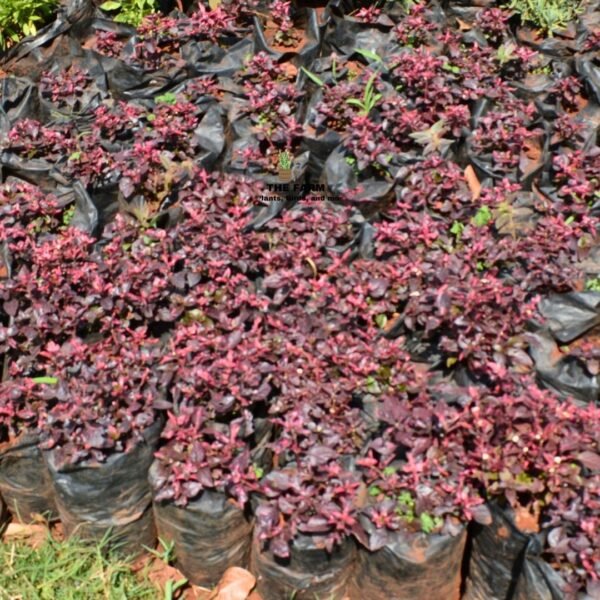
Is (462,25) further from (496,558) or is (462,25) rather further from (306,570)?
(306,570)

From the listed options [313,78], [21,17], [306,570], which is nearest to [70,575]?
[306,570]

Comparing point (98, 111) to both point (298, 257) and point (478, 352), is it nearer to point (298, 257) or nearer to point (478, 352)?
point (298, 257)

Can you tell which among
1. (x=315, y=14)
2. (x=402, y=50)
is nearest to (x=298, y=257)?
(x=402, y=50)

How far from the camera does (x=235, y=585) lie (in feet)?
10.7

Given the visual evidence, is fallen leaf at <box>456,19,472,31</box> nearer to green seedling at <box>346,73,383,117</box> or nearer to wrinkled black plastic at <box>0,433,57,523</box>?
green seedling at <box>346,73,383,117</box>

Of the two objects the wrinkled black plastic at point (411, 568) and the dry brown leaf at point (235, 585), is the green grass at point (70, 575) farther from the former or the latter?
the wrinkled black plastic at point (411, 568)

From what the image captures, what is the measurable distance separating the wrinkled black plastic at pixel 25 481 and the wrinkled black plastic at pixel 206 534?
0.55 metres

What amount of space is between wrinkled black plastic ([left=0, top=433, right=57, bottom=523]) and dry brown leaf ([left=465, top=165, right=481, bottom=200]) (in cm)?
263

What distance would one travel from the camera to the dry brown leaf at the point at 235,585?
325 cm

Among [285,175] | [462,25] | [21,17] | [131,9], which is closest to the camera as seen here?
[285,175]

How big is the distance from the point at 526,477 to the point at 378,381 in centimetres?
70

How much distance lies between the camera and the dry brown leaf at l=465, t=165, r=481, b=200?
4434 millimetres

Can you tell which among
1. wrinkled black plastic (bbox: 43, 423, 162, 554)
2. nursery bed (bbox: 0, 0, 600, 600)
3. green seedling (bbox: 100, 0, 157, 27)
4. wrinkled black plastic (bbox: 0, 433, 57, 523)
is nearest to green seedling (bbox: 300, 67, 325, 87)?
nursery bed (bbox: 0, 0, 600, 600)

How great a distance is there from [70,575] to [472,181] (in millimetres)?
2901
